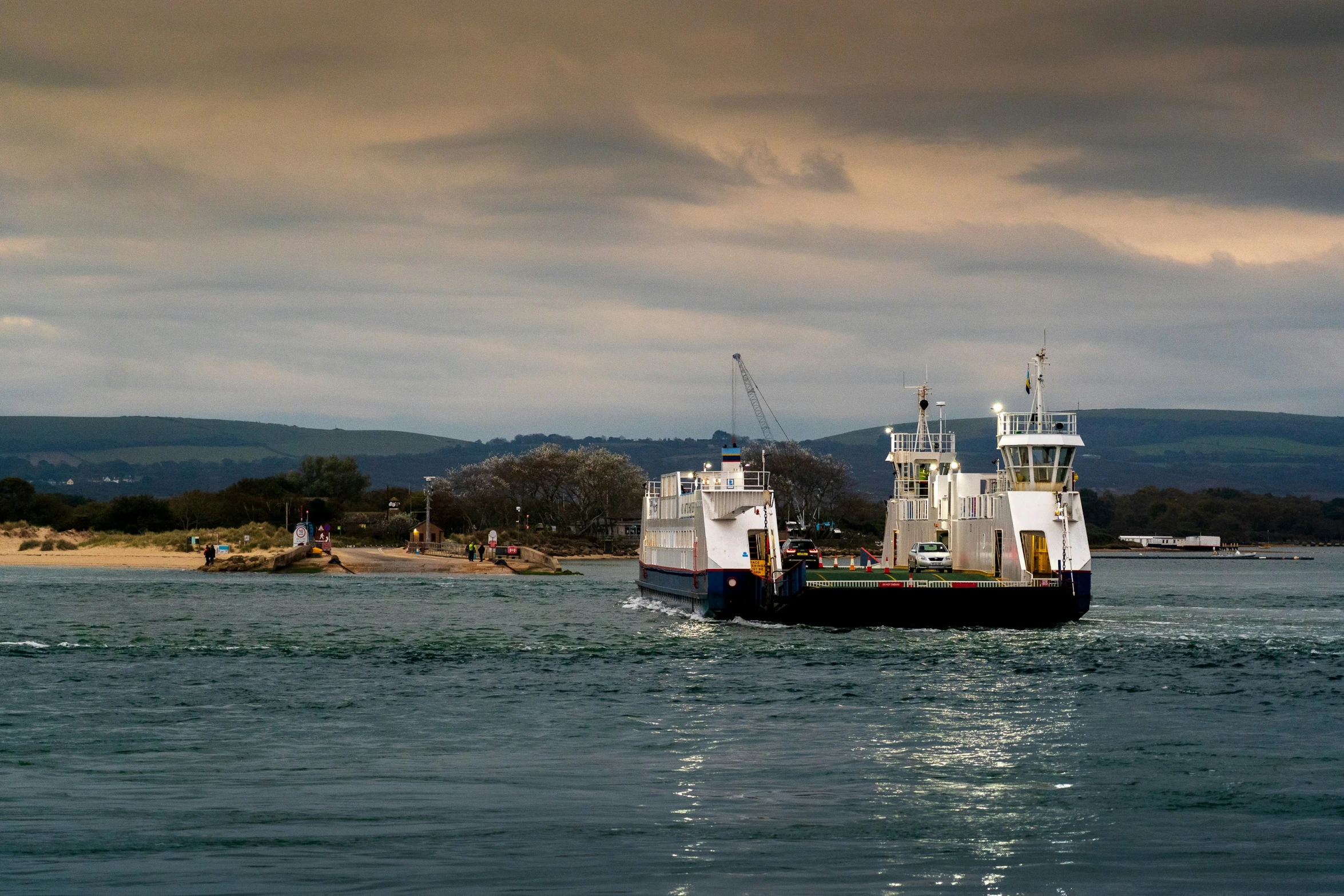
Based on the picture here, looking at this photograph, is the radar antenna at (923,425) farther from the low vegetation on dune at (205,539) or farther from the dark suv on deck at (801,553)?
the low vegetation on dune at (205,539)

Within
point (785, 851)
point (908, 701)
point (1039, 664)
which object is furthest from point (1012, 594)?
point (785, 851)

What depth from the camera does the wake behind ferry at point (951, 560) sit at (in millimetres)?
53656

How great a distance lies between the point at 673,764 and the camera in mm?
26547

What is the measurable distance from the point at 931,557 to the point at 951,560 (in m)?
1.05

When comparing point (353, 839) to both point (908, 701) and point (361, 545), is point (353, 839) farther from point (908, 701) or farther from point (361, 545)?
point (361, 545)

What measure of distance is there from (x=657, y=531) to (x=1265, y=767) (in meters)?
54.5

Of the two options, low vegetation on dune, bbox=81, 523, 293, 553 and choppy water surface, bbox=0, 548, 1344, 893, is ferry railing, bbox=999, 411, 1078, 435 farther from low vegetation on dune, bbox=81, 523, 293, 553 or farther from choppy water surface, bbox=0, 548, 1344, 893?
low vegetation on dune, bbox=81, 523, 293, 553

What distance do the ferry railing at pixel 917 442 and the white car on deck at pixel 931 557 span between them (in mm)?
9083

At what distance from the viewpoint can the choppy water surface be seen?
18609mm

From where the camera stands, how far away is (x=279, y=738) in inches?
1160

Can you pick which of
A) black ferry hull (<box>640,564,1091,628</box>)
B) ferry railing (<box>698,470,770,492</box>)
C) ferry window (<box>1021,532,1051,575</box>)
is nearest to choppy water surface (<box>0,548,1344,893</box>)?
black ferry hull (<box>640,564,1091,628</box>)

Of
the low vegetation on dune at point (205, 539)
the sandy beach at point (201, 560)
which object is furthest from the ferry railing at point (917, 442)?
the low vegetation on dune at point (205, 539)

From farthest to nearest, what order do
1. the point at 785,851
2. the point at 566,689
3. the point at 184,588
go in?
the point at 184,588 → the point at 566,689 → the point at 785,851

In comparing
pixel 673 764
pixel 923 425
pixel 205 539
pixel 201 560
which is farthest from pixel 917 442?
pixel 205 539
